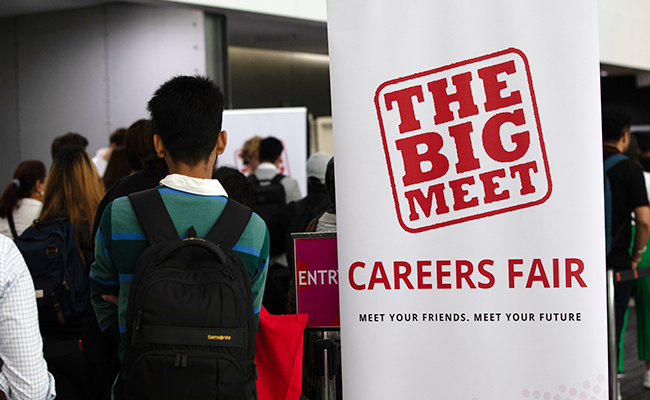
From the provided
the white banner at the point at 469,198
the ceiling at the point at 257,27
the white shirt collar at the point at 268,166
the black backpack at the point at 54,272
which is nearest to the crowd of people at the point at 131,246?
the white banner at the point at 469,198

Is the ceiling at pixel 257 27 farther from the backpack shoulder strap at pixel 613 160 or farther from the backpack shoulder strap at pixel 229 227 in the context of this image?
the backpack shoulder strap at pixel 229 227

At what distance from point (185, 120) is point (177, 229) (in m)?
0.27

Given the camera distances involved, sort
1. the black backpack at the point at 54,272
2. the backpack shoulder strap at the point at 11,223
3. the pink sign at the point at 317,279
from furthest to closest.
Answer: the backpack shoulder strap at the point at 11,223
the black backpack at the point at 54,272
the pink sign at the point at 317,279

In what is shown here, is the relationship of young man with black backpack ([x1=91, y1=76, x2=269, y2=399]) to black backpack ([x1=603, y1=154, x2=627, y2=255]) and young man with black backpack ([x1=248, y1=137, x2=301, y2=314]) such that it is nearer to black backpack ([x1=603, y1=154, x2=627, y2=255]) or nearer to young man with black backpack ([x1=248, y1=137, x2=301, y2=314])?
young man with black backpack ([x1=248, y1=137, x2=301, y2=314])

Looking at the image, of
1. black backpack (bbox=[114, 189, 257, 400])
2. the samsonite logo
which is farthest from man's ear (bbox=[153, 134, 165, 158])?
the samsonite logo

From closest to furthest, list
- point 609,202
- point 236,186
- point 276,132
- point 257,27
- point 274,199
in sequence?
point 236,186 → point 609,202 → point 274,199 → point 276,132 → point 257,27

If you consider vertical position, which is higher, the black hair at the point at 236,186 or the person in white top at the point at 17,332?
the black hair at the point at 236,186

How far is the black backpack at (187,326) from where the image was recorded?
1.30 m

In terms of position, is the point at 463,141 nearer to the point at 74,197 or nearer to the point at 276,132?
the point at 74,197

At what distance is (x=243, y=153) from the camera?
5.36 m

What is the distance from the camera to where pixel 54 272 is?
118 inches

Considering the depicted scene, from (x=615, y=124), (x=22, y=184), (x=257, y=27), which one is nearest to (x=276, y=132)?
(x=257, y=27)

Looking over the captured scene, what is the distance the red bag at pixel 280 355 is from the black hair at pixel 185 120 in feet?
1.70

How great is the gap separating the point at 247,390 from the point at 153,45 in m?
5.27
